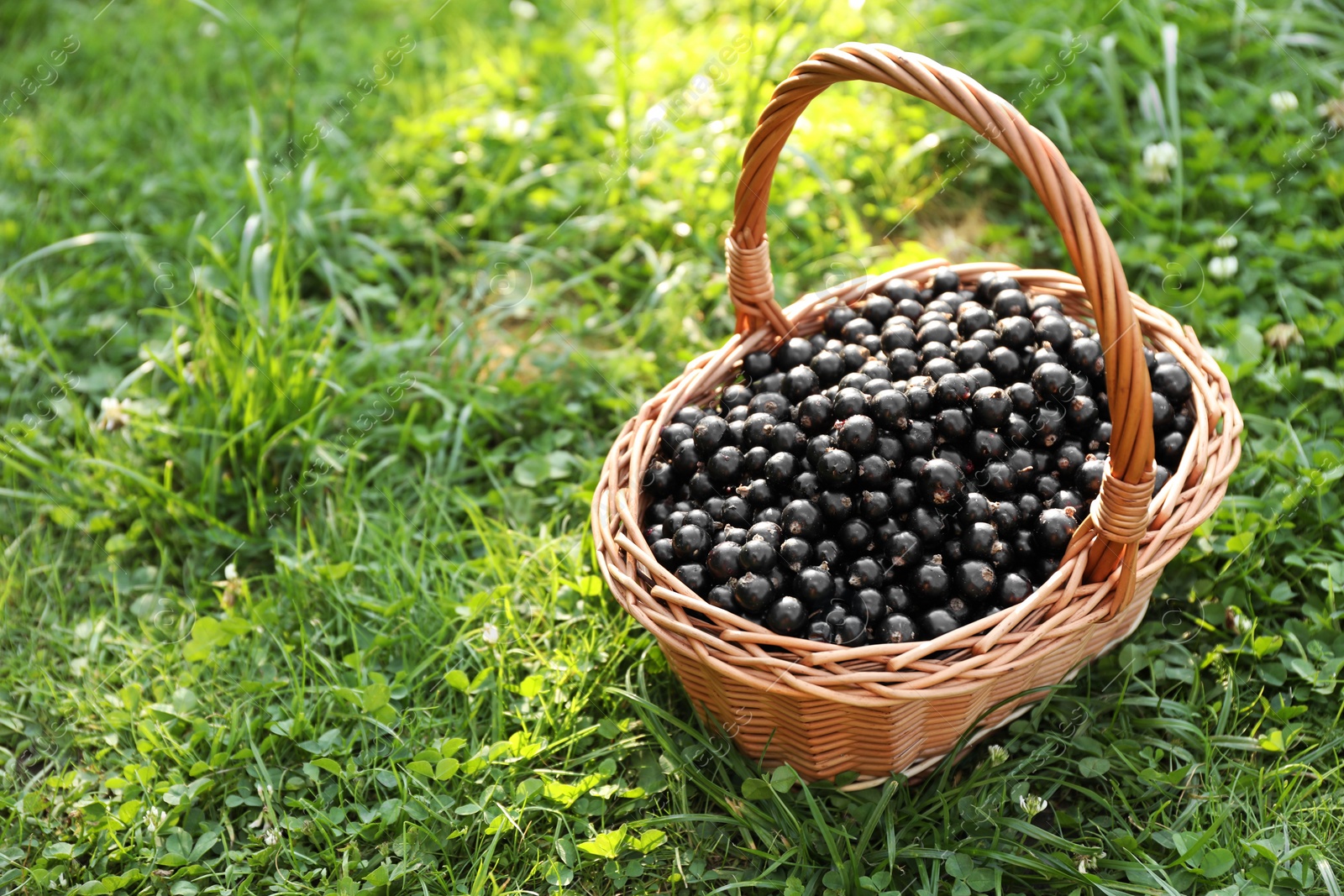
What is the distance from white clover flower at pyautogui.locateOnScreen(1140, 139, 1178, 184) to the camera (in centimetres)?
326

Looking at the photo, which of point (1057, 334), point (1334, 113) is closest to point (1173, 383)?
point (1057, 334)

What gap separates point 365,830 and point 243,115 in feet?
10.2

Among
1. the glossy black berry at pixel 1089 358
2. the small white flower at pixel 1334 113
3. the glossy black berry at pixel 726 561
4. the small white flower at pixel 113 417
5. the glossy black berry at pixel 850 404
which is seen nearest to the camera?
the glossy black berry at pixel 726 561

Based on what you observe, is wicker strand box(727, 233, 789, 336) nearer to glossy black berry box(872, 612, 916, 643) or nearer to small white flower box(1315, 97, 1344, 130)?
glossy black berry box(872, 612, 916, 643)

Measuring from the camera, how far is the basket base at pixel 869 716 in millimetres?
1845

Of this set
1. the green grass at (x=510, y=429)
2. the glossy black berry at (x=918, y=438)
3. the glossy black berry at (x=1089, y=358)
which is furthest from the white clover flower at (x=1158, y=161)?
the glossy black berry at (x=918, y=438)

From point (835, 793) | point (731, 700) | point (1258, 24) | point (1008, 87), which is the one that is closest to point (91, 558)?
point (731, 700)

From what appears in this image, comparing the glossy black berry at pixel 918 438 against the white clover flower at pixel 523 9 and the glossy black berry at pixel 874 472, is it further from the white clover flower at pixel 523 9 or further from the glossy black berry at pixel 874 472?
the white clover flower at pixel 523 9

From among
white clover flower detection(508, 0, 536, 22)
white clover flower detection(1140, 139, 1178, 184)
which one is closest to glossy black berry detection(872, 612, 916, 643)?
white clover flower detection(1140, 139, 1178, 184)

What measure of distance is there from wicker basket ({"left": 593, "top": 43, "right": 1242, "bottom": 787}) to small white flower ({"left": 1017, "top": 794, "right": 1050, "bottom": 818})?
5.9 inches

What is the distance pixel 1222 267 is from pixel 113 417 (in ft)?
10.9

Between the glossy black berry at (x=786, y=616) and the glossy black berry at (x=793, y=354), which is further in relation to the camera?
the glossy black berry at (x=793, y=354)

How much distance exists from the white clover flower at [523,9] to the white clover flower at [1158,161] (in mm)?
2646

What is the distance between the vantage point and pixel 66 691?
2.47m
